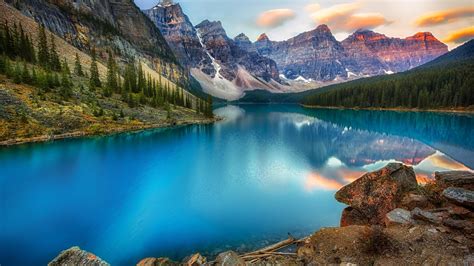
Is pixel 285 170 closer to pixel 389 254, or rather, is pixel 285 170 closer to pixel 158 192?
pixel 158 192

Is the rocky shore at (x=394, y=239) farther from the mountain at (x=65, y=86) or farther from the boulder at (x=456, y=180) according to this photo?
the mountain at (x=65, y=86)

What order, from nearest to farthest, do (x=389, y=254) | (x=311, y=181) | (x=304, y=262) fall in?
(x=389, y=254) < (x=304, y=262) < (x=311, y=181)

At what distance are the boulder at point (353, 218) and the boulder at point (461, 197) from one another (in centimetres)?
474

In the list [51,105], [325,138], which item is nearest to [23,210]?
[51,105]

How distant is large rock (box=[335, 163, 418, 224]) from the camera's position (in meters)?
14.4

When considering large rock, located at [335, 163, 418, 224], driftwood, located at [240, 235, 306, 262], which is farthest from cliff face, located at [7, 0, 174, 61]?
large rock, located at [335, 163, 418, 224]

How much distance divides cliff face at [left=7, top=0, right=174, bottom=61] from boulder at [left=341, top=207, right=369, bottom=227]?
136394 millimetres

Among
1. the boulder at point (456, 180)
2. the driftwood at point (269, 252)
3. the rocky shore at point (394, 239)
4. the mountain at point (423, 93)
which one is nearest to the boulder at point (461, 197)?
the rocky shore at point (394, 239)

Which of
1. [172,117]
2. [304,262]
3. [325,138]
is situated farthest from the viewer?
[172,117]

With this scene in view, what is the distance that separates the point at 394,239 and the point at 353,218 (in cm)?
607

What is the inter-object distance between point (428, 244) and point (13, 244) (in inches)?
819

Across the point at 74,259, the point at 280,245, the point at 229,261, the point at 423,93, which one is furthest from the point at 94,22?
the point at 423,93

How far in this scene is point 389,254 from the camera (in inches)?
337

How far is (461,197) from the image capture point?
10.3 metres
